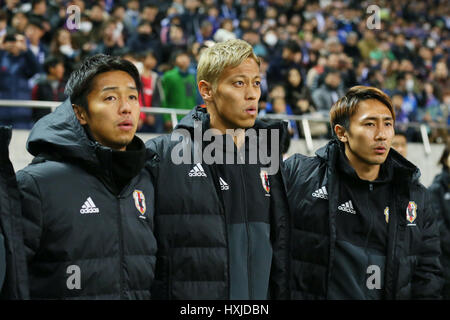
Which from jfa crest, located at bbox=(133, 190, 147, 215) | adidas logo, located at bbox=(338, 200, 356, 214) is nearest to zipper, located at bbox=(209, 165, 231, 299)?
jfa crest, located at bbox=(133, 190, 147, 215)

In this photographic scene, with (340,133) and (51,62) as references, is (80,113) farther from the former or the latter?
(51,62)

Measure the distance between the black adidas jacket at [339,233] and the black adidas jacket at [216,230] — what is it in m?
0.18

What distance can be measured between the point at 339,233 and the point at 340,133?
65 centimetres

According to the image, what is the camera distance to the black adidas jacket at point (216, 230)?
3359 millimetres

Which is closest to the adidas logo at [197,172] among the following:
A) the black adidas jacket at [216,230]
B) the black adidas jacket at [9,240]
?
the black adidas jacket at [216,230]

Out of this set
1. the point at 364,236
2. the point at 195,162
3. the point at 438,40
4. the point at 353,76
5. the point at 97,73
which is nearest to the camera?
the point at 97,73

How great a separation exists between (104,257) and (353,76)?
10.9 m

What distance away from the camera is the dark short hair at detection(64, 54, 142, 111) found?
3.27 meters

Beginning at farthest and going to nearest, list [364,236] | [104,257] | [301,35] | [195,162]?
1. [301,35]
2. [364,236]
3. [195,162]
4. [104,257]

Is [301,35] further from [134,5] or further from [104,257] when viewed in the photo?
[104,257]

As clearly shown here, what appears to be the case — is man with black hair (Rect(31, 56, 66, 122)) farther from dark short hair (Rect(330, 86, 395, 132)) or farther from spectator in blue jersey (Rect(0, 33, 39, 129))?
dark short hair (Rect(330, 86, 395, 132))

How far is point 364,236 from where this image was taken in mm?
3840

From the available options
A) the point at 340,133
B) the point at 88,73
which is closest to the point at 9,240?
the point at 88,73

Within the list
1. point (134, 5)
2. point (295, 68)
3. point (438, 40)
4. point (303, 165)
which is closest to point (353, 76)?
point (295, 68)
